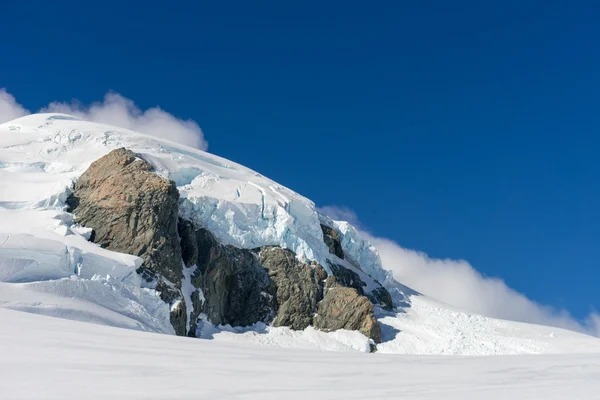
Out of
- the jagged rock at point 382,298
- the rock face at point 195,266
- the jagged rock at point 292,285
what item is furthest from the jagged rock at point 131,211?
the jagged rock at point 382,298

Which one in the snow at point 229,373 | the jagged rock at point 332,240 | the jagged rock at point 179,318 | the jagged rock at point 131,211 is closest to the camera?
the snow at point 229,373

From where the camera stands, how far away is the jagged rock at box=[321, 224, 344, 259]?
160 ft

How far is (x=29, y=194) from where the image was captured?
3088 centimetres

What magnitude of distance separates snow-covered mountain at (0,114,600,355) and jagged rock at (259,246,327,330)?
16 centimetres

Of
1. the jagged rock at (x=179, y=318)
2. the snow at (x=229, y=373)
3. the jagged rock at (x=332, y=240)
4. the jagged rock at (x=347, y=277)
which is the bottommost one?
the snow at (x=229, y=373)

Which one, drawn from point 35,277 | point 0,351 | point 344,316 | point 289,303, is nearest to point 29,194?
point 35,277

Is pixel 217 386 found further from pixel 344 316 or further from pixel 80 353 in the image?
pixel 344 316

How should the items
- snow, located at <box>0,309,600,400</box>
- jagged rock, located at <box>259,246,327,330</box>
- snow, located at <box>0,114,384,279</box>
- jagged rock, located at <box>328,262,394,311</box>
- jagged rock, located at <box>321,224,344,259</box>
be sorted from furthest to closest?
1. jagged rock, located at <box>321,224,344,259</box>
2. jagged rock, located at <box>328,262,394,311</box>
3. jagged rock, located at <box>259,246,327,330</box>
4. snow, located at <box>0,114,384,279</box>
5. snow, located at <box>0,309,600,400</box>

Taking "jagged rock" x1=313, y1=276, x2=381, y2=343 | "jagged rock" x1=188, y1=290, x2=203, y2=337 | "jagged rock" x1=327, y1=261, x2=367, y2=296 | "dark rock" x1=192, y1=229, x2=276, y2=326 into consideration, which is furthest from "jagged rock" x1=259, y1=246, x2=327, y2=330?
"jagged rock" x1=188, y1=290, x2=203, y2=337

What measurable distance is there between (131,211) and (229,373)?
28.1m

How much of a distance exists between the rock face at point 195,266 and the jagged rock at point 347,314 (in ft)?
0.25

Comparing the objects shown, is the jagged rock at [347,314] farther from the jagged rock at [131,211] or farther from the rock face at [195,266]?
the jagged rock at [131,211]

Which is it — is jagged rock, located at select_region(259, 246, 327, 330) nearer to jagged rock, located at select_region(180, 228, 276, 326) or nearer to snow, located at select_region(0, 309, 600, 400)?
jagged rock, located at select_region(180, 228, 276, 326)

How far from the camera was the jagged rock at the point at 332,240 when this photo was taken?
48.7 metres
